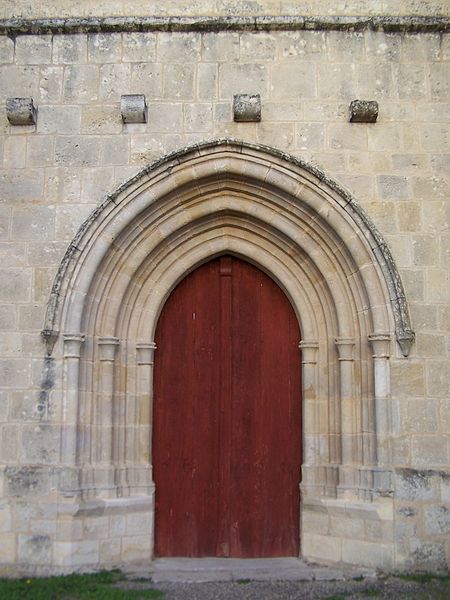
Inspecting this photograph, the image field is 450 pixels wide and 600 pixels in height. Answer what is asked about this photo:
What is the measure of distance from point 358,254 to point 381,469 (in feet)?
5.74

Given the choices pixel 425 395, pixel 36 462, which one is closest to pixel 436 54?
pixel 425 395

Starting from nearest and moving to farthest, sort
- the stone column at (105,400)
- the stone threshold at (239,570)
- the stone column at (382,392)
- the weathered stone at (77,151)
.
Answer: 1. the stone threshold at (239,570)
2. the stone column at (382,392)
3. the stone column at (105,400)
4. the weathered stone at (77,151)

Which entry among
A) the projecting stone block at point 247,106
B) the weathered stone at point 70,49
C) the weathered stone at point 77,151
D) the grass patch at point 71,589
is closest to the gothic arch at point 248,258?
the projecting stone block at point 247,106

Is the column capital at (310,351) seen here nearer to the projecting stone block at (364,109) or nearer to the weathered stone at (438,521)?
Answer: the weathered stone at (438,521)

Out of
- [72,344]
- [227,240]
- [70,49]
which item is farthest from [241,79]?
[72,344]

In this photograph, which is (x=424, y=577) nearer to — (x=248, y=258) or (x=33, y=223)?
(x=248, y=258)

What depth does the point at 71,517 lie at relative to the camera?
514 cm

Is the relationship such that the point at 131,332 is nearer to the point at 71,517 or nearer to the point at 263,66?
the point at 71,517

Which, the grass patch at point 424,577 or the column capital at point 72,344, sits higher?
the column capital at point 72,344

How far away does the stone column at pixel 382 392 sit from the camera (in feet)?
17.1

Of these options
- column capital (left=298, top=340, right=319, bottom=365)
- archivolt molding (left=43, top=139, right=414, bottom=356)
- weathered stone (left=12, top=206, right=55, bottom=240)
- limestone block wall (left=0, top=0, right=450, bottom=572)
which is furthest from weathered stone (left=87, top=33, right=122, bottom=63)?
column capital (left=298, top=340, right=319, bottom=365)

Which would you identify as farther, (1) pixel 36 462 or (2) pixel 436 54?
(2) pixel 436 54

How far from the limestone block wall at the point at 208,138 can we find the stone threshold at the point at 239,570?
16cm

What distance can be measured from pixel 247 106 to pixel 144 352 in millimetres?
2299
